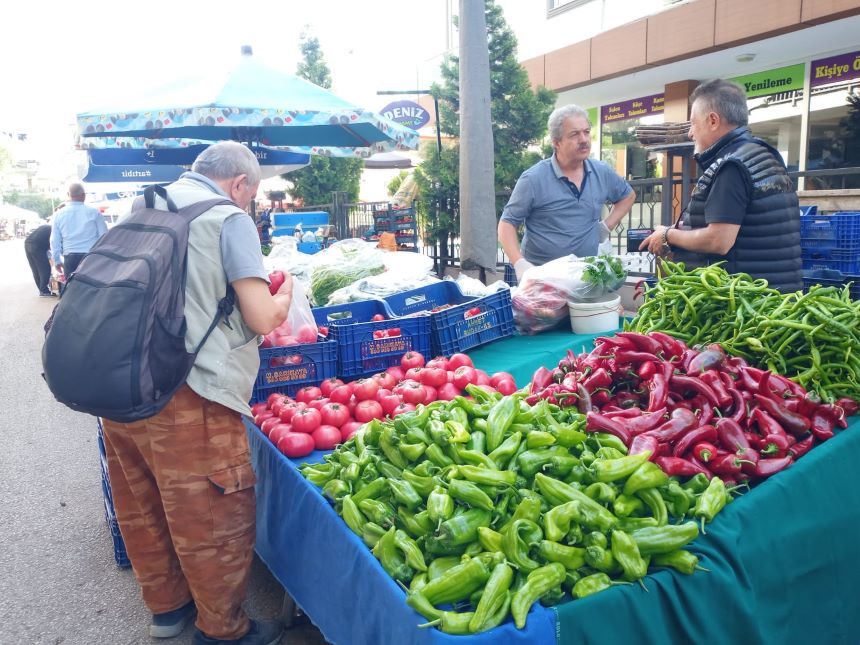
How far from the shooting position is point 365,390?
12.0 feet

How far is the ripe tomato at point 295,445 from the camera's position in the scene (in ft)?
10.6

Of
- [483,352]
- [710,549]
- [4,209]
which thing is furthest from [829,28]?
[4,209]

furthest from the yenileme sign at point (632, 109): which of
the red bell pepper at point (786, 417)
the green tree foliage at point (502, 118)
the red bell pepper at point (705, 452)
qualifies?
the red bell pepper at point (705, 452)

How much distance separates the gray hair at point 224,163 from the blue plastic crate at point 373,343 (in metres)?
1.21

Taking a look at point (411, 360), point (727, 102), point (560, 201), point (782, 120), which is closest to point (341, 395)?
point (411, 360)

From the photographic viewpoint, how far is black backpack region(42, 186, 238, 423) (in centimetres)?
259

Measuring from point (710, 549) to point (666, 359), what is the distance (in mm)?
1117

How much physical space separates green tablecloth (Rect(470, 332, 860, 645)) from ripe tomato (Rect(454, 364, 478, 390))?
5.23 feet

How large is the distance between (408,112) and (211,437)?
1028cm

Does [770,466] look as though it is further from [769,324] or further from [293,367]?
[293,367]

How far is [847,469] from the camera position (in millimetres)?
2838

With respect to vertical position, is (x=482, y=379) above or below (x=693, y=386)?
below

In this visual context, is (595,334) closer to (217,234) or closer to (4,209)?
(217,234)

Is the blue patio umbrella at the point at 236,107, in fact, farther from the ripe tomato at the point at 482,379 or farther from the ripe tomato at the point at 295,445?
the ripe tomato at the point at 295,445
